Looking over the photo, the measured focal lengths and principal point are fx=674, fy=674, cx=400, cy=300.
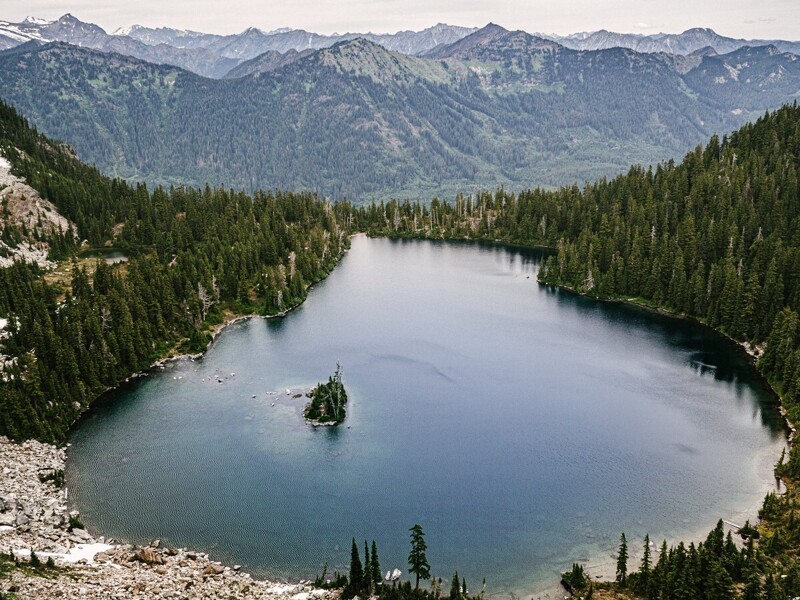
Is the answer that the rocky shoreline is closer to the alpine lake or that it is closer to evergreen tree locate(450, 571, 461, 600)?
the alpine lake

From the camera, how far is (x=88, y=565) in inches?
2338

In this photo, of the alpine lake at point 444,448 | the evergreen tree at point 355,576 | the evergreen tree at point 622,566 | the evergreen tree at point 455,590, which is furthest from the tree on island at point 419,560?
the evergreen tree at point 622,566

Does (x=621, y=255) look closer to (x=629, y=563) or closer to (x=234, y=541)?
(x=629, y=563)

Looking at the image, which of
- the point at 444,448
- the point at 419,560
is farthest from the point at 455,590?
the point at 444,448

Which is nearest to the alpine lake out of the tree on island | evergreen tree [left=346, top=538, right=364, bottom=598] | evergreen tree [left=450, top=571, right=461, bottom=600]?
the tree on island

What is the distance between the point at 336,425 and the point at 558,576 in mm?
37797

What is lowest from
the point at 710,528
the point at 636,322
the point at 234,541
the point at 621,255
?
the point at 234,541

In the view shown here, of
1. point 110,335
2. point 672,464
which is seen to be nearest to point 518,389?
point 672,464

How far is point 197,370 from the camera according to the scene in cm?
10975

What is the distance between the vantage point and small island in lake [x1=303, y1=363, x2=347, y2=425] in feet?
300

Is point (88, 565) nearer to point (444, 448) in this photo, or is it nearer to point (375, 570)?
point (375, 570)

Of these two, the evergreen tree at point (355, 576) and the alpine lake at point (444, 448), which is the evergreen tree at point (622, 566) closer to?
the alpine lake at point (444, 448)

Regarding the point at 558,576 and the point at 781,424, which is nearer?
the point at 558,576

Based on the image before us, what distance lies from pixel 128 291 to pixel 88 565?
217 feet
